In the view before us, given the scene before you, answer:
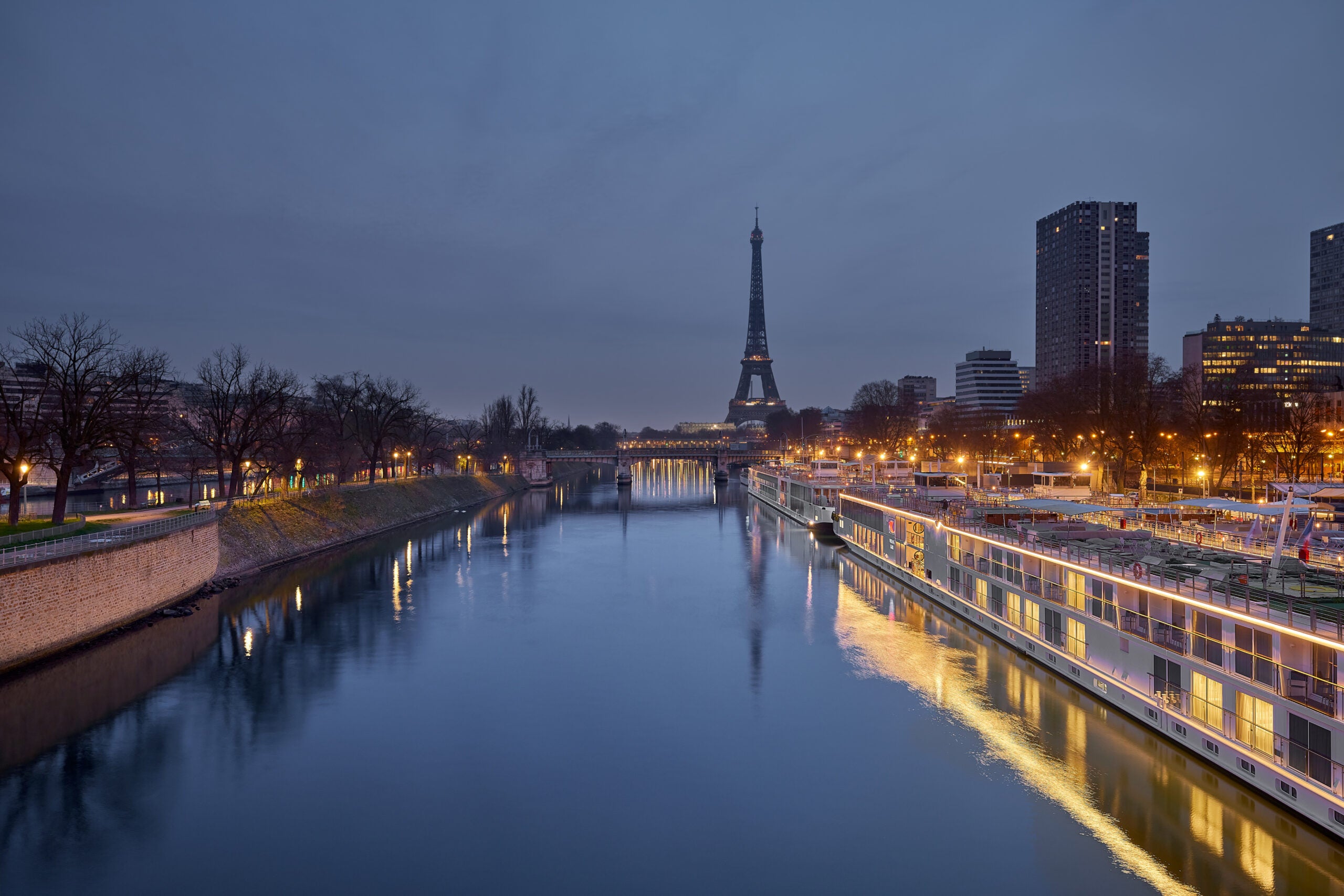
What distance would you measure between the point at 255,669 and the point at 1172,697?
30349mm

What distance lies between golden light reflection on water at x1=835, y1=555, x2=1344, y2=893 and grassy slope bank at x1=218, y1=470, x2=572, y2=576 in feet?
122

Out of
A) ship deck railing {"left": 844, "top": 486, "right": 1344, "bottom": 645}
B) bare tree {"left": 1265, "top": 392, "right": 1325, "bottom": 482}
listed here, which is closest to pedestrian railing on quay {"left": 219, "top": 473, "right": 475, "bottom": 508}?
ship deck railing {"left": 844, "top": 486, "right": 1344, "bottom": 645}

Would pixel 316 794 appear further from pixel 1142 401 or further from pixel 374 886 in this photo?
pixel 1142 401

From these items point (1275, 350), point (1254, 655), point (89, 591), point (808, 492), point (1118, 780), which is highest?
point (1275, 350)

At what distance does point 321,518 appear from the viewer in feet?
207

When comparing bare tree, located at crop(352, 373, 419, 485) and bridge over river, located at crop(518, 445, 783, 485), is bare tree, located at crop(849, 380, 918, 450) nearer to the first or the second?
bridge over river, located at crop(518, 445, 783, 485)

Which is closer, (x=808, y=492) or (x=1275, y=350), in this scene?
(x=808, y=492)

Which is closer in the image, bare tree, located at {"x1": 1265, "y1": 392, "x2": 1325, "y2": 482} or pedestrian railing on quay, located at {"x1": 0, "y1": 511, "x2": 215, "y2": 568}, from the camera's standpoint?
pedestrian railing on quay, located at {"x1": 0, "y1": 511, "x2": 215, "y2": 568}

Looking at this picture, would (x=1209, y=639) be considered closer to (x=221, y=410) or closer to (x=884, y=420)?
(x=221, y=410)

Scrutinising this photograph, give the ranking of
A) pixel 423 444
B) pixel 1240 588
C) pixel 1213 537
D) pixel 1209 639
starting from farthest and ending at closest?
1. pixel 423 444
2. pixel 1213 537
3. pixel 1240 588
4. pixel 1209 639

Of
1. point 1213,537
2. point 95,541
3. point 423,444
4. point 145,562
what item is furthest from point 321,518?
point 1213,537

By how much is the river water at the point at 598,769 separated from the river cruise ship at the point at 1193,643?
0.95 meters

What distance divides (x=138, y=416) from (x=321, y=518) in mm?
17127

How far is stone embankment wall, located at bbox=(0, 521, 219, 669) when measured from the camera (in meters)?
27.9
